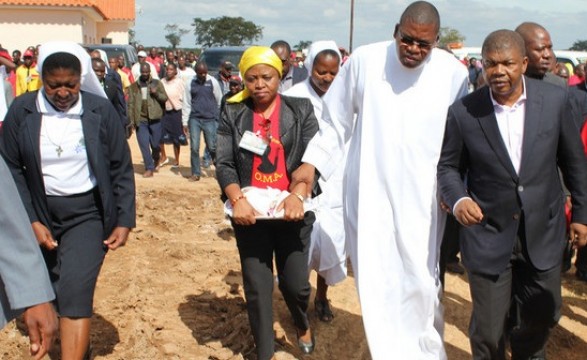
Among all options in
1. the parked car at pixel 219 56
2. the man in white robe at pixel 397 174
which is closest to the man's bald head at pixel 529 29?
the man in white robe at pixel 397 174

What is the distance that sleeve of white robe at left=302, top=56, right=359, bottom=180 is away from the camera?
421 centimetres

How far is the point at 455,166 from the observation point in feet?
12.5

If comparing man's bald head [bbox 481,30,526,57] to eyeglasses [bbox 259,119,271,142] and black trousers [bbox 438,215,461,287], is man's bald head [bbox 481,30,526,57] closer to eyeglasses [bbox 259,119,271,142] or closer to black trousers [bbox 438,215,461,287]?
eyeglasses [bbox 259,119,271,142]

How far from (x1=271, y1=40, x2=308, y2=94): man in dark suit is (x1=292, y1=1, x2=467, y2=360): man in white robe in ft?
12.1

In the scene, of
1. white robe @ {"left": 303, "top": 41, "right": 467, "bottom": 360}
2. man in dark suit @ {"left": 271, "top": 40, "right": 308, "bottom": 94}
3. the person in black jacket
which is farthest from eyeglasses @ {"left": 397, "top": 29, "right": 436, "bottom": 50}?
the person in black jacket

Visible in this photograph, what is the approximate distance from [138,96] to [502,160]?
8.40m

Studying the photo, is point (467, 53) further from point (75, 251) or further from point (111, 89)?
point (75, 251)

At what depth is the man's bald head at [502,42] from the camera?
3.60m

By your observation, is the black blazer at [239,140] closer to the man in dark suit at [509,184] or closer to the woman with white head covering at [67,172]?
the woman with white head covering at [67,172]

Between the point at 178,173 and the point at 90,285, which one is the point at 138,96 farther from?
the point at 90,285

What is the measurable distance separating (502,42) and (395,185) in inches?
37.1

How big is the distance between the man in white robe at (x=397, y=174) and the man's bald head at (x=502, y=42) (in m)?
0.30

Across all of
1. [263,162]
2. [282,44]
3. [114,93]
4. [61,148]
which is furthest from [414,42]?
[114,93]

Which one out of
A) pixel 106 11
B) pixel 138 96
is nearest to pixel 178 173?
pixel 138 96
